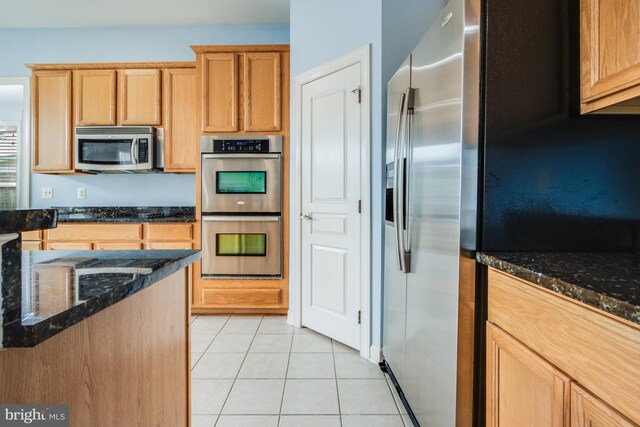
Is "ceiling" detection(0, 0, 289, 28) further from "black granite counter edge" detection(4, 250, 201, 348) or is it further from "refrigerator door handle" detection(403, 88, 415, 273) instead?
"black granite counter edge" detection(4, 250, 201, 348)

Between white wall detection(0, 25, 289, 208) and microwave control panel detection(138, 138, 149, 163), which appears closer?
microwave control panel detection(138, 138, 149, 163)

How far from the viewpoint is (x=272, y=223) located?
308 centimetres

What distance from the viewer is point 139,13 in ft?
11.5

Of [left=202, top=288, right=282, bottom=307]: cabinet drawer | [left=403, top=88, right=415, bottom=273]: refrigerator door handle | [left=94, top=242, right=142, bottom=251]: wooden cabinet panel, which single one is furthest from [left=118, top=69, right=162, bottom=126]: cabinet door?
[left=403, top=88, right=415, bottom=273]: refrigerator door handle

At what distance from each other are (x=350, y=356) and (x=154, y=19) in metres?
3.79

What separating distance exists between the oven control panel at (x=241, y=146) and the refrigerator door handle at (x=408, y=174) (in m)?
1.76

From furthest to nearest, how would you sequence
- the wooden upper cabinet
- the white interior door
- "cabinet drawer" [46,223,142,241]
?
"cabinet drawer" [46,223,142,241] → the white interior door → the wooden upper cabinet

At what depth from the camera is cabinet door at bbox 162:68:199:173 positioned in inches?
131

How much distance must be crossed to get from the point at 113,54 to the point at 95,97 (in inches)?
28.3

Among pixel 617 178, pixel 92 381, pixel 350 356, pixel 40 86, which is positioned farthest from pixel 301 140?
pixel 40 86

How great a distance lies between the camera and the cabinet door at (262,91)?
10.2 ft

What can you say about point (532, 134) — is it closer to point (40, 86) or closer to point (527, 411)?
point (527, 411)

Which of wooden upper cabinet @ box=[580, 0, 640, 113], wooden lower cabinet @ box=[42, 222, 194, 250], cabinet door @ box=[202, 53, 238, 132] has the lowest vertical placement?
wooden lower cabinet @ box=[42, 222, 194, 250]

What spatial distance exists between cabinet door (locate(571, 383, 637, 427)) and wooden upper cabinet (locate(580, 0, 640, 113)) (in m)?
0.75
